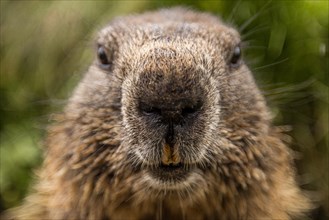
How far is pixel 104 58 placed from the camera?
9.15ft

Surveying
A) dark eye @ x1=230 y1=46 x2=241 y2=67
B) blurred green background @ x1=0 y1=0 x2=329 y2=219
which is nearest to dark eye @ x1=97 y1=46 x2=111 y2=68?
dark eye @ x1=230 y1=46 x2=241 y2=67

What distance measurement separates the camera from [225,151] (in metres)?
2.40

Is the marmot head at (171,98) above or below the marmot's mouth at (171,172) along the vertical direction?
above

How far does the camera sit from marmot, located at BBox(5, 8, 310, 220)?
7.13 feet

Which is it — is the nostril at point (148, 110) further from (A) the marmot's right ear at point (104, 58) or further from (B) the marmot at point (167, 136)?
(A) the marmot's right ear at point (104, 58)

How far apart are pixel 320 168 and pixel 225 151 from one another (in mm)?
2601

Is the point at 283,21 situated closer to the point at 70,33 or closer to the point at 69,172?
the point at 70,33

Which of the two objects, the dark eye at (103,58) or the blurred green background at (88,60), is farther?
the blurred green background at (88,60)

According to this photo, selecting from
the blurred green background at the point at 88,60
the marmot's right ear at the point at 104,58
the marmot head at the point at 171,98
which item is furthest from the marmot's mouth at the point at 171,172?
the blurred green background at the point at 88,60

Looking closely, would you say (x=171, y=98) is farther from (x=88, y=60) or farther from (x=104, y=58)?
(x=88, y=60)

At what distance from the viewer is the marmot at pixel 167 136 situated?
217 cm

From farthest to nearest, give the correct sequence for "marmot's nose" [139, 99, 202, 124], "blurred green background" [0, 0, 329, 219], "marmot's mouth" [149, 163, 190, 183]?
"blurred green background" [0, 0, 329, 219] → "marmot's mouth" [149, 163, 190, 183] → "marmot's nose" [139, 99, 202, 124]

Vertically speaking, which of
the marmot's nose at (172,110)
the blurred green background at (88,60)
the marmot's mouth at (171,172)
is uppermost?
the blurred green background at (88,60)

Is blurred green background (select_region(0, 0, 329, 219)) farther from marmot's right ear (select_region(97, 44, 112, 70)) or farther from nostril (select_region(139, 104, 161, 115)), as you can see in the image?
nostril (select_region(139, 104, 161, 115))
